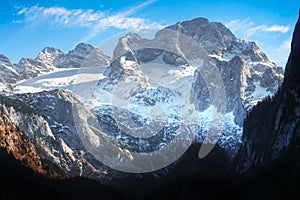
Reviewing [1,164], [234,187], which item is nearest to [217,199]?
[234,187]

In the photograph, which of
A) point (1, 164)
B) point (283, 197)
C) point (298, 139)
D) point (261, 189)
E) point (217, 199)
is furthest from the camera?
point (1, 164)

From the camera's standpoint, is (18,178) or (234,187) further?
(18,178)

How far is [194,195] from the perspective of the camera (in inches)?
7598

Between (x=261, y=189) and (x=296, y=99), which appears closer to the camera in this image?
(x=261, y=189)

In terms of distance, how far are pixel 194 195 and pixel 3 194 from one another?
73388 millimetres

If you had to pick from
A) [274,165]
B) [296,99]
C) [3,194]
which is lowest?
[3,194]

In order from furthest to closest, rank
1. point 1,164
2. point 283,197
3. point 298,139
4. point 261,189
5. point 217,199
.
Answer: point 1,164, point 298,139, point 217,199, point 261,189, point 283,197

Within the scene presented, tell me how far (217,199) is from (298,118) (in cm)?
5227

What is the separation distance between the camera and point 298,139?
183750mm

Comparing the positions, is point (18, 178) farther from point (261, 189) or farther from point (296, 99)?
point (296, 99)

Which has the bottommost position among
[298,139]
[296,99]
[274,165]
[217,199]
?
[217,199]

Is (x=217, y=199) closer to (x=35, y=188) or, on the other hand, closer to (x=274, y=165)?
(x=274, y=165)

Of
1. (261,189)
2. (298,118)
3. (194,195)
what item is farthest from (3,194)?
(298,118)

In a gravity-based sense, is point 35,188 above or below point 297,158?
below
